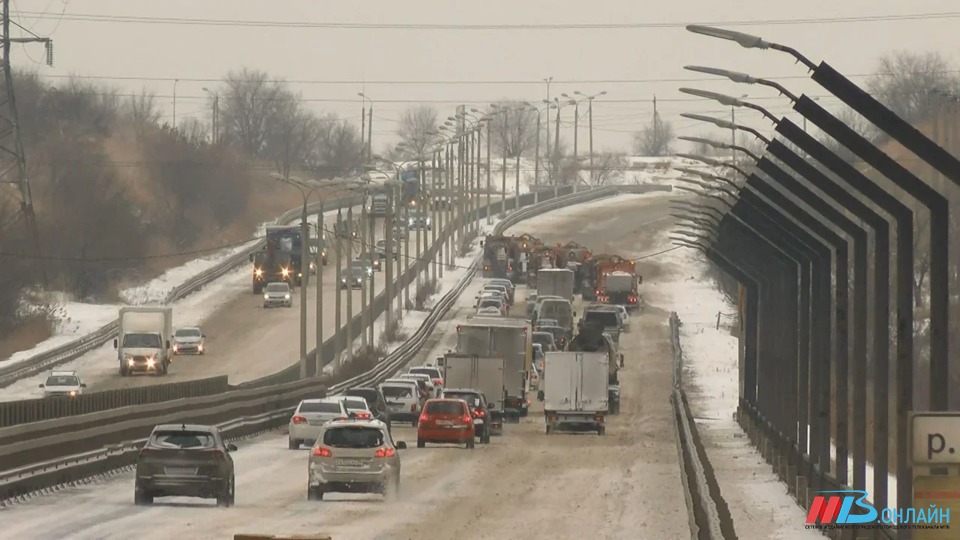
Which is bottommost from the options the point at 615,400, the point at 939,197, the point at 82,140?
the point at 615,400

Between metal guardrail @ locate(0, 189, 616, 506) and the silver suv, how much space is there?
4.64m

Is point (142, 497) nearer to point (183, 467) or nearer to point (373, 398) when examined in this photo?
point (183, 467)

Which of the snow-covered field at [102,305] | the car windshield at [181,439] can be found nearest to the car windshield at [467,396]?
the car windshield at [181,439]

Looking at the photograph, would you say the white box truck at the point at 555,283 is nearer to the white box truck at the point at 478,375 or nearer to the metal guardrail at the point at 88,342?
the metal guardrail at the point at 88,342

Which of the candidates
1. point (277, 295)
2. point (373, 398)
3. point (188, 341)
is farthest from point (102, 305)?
point (373, 398)

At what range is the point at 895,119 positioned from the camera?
2372 centimetres

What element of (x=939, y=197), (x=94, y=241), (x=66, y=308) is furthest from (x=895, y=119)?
(x=94, y=241)

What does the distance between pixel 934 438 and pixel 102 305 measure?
4053 inches

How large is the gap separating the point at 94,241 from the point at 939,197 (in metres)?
107

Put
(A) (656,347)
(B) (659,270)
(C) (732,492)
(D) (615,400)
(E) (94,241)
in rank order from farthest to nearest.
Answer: (B) (659,270) → (E) (94,241) → (A) (656,347) → (D) (615,400) → (C) (732,492)

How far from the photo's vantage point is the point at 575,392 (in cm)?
6338

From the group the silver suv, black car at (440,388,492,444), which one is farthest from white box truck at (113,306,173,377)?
the silver suv

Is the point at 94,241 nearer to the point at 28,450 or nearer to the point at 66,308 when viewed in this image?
the point at 66,308

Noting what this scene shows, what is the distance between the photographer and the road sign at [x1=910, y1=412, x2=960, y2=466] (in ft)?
53.5
